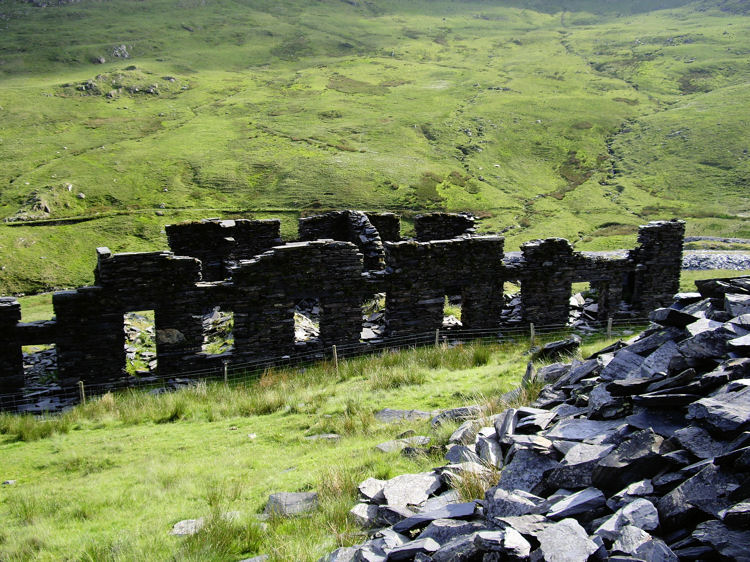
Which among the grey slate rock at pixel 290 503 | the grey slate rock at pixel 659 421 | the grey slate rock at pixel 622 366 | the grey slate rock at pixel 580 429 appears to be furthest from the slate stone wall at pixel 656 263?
the grey slate rock at pixel 290 503

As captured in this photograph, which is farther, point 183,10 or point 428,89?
point 183,10

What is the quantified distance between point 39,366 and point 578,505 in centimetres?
1788

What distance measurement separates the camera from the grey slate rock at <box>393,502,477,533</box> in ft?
20.2

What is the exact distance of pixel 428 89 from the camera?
10394 centimetres

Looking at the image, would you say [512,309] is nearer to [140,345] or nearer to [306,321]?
[306,321]

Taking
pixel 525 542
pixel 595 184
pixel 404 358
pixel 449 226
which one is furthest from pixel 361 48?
pixel 525 542

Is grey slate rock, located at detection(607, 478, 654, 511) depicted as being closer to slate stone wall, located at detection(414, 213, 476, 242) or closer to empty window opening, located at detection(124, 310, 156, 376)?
empty window opening, located at detection(124, 310, 156, 376)

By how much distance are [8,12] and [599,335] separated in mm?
176119

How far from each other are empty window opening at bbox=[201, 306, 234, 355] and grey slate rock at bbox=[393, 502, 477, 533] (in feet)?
46.3

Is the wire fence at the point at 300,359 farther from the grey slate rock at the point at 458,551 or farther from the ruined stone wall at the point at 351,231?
the grey slate rock at the point at 458,551

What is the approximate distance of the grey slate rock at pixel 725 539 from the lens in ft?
14.6

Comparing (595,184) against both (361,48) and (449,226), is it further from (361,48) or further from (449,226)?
(361,48)

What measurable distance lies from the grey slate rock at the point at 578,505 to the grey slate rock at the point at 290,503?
3.47 meters

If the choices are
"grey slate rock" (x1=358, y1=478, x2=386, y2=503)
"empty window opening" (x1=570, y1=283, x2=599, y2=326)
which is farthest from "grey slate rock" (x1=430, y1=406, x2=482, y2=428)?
"empty window opening" (x1=570, y1=283, x2=599, y2=326)
